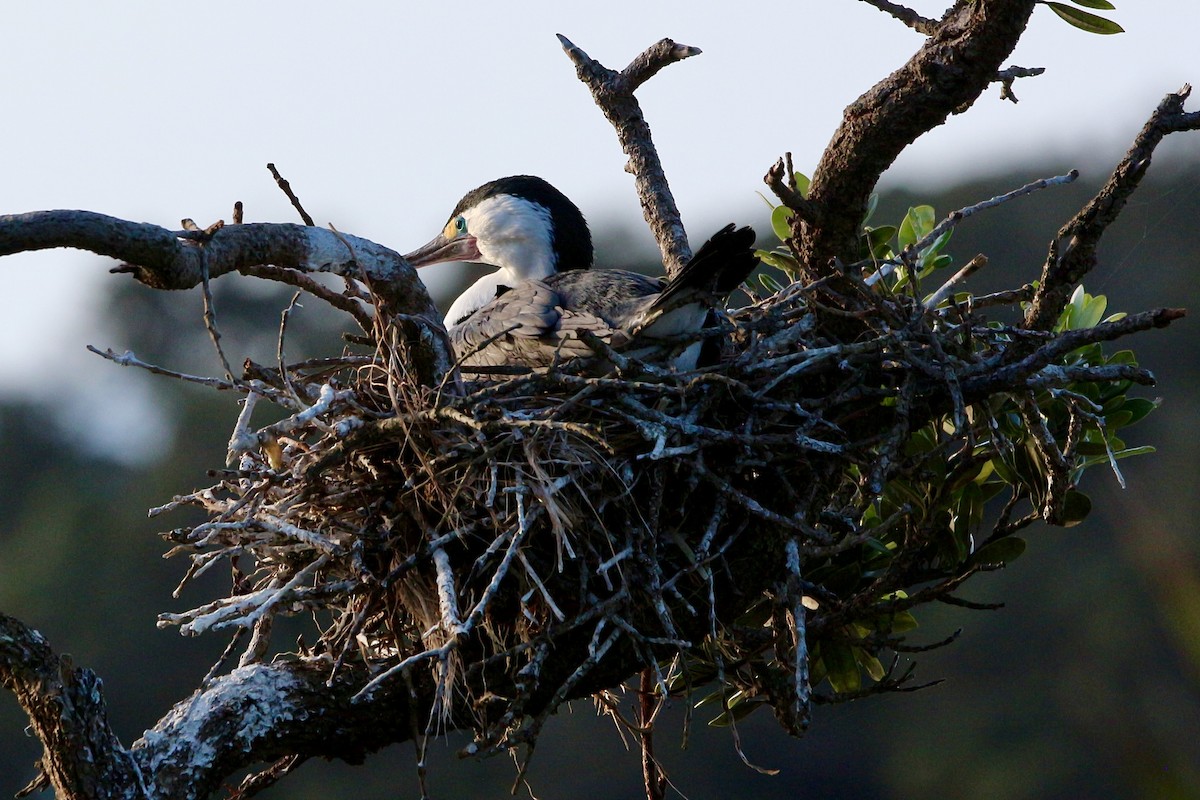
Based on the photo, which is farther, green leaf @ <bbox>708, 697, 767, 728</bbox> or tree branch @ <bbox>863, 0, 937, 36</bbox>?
green leaf @ <bbox>708, 697, 767, 728</bbox>

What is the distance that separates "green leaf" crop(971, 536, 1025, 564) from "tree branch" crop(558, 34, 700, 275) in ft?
4.77

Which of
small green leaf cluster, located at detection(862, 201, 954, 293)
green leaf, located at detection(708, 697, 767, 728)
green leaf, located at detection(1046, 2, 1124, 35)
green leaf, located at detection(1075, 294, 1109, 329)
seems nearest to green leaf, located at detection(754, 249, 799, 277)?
small green leaf cluster, located at detection(862, 201, 954, 293)

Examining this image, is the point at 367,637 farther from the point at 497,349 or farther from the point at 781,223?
the point at 781,223

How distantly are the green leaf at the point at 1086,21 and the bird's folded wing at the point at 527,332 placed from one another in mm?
1347

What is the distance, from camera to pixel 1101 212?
327cm

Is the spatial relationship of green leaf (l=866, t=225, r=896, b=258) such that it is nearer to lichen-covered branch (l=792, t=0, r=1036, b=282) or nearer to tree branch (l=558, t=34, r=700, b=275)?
lichen-covered branch (l=792, t=0, r=1036, b=282)

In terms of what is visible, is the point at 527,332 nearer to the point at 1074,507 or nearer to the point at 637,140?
the point at 637,140

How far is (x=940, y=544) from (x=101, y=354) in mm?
2203

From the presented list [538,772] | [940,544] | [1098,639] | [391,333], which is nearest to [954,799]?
[1098,639]

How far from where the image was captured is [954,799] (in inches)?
652

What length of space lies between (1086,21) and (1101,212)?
1.51 ft

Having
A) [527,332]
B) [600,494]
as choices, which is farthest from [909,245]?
[600,494]

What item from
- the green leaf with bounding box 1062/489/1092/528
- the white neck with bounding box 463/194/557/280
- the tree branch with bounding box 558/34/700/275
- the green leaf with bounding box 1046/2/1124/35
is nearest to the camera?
the green leaf with bounding box 1046/2/1124/35

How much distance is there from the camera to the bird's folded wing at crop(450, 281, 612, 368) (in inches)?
153
